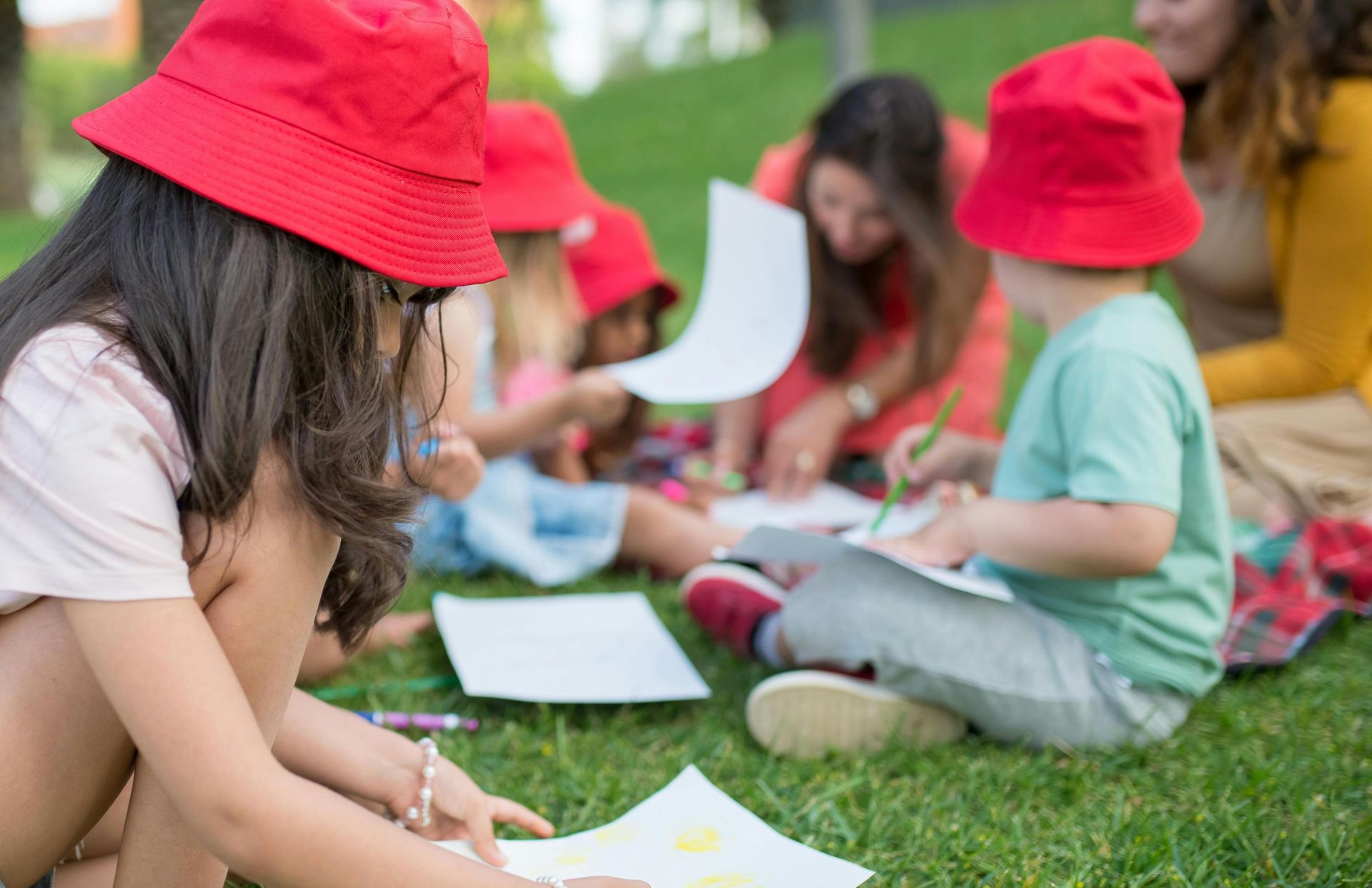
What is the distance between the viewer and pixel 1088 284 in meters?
1.66

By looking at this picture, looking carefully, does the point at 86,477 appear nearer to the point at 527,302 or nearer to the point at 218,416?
the point at 218,416

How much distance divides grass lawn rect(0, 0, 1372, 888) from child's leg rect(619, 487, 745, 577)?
0.20 meters

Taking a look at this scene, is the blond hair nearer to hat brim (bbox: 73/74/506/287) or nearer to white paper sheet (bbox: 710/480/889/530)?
white paper sheet (bbox: 710/480/889/530)

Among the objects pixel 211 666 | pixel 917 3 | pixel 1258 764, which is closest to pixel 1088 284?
pixel 1258 764

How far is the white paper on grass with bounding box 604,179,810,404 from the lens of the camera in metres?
2.26

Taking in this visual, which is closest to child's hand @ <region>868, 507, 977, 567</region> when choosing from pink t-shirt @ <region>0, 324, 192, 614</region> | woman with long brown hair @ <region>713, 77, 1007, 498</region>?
pink t-shirt @ <region>0, 324, 192, 614</region>

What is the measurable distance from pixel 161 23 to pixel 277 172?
23.8ft

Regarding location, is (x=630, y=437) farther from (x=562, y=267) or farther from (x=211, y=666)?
(x=211, y=666)

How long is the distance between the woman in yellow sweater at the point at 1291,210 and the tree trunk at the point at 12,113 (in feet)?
36.8

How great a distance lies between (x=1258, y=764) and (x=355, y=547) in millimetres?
1150

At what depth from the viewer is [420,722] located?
167 centimetres

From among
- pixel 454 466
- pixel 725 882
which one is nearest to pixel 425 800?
pixel 725 882

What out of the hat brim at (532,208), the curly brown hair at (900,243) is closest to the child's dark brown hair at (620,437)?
the curly brown hair at (900,243)

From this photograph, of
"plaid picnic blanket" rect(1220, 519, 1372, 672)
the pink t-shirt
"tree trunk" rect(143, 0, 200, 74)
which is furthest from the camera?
"tree trunk" rect(143, 0, 200, 74)
